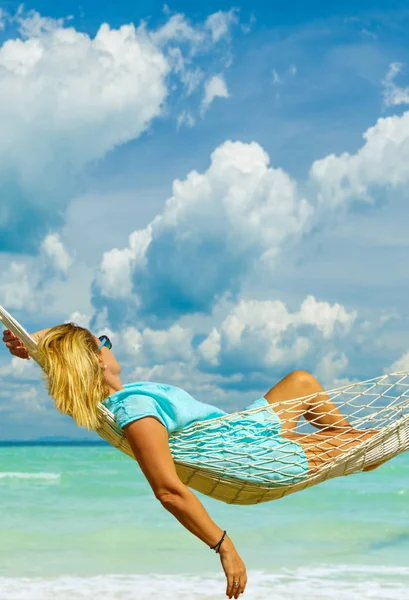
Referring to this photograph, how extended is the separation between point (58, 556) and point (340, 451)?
4.75m

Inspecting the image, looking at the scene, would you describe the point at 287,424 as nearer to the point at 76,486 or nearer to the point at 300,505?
the point at 300,505

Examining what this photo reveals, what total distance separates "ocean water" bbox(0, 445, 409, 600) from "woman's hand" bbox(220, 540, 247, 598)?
3325mm

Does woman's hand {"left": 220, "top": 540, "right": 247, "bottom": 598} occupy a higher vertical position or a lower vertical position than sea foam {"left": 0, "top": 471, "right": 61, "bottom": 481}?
lower

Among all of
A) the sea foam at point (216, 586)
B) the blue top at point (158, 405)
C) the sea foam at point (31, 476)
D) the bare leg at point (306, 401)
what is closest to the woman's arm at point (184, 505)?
the blue top at point (158, 405)

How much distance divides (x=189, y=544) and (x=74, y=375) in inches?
203

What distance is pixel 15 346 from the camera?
8.58ft

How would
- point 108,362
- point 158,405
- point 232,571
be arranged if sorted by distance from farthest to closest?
point 108,362 < point 158,405 < point 232,571

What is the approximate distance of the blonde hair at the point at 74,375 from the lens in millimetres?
2291

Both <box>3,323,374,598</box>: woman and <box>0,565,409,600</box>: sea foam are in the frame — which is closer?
<box>3,323,374,598</box>: woman

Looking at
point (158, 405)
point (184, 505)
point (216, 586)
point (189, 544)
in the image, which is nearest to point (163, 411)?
point (158, 405)

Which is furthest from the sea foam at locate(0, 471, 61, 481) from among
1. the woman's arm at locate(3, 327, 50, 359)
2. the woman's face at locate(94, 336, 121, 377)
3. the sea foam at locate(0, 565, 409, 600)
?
the woman's face at locate(94, 336, 121, 377)

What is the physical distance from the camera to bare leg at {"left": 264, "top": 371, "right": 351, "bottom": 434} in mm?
2686

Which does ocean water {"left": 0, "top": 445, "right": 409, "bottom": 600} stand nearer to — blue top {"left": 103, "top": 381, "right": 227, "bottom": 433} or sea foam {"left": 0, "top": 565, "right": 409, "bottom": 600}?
sea foam {"left": 0, "top": 565, "right": 409, "bottom": 600}

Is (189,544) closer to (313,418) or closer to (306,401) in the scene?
(313,418)
